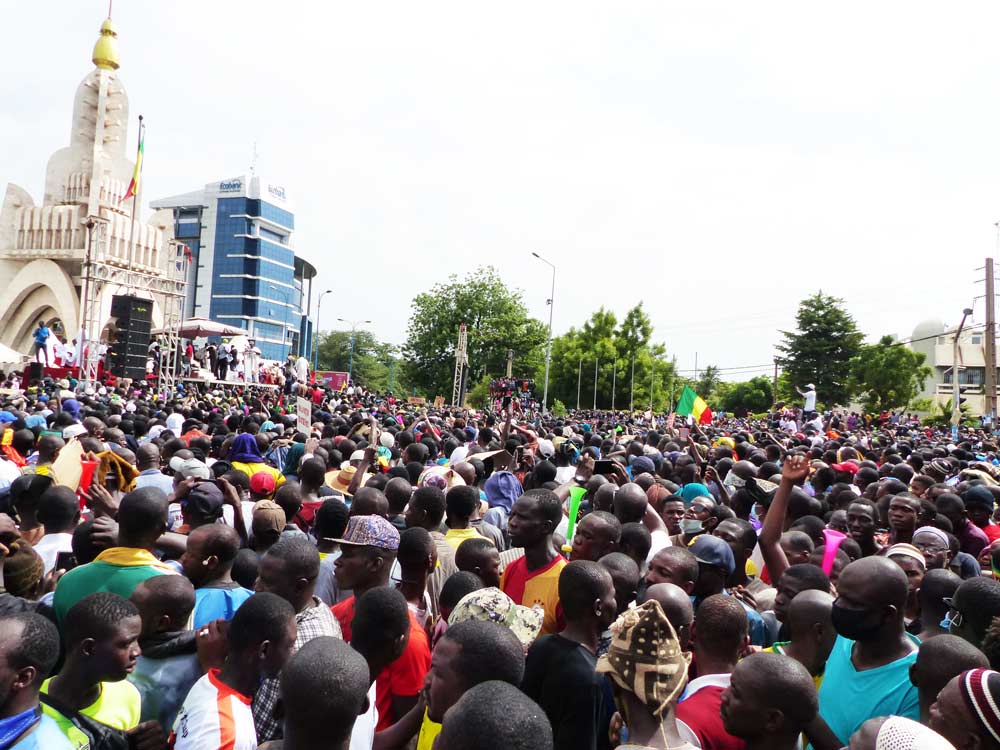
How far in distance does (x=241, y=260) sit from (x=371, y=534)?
4156 inches

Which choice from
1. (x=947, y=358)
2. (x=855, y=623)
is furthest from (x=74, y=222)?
(x=947, y=358)

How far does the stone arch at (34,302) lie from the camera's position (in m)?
44.5

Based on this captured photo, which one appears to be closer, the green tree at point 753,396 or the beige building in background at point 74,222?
the beige building in background at point 74,222

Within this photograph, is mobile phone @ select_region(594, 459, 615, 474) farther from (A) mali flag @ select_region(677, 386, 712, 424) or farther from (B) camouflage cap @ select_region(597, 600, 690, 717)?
(A) mali flag @ select_region(677, 386, 712, 424)

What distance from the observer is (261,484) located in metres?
6.77

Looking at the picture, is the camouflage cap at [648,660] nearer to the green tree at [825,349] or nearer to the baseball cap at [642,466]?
the baseball cap at [642,466]

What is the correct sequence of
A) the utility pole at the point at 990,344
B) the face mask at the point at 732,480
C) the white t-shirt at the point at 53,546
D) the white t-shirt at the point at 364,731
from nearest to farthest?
the white t-shirt at the point at 364,731 → the white t-shirt at the point at 53,546 → the face mask at the point at 732,480 → the utility pole at the point at 990,344

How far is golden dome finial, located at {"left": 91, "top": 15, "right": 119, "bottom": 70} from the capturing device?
46.7 meters

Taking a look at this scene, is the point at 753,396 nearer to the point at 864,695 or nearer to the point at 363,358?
the point at 363,358

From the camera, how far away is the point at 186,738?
2775mm

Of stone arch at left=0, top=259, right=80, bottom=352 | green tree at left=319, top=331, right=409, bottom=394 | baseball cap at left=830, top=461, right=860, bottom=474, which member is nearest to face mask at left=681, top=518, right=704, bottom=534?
baseball cap at left=830, top=461, right=860, bottom=474

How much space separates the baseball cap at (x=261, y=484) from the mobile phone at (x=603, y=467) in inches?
Answer: 120

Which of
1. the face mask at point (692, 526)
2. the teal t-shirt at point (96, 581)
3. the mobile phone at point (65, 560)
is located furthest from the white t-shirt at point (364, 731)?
the face mask at point (692, 526)

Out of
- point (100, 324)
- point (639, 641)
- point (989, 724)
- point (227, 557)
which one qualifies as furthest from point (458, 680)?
point (100, 324)
